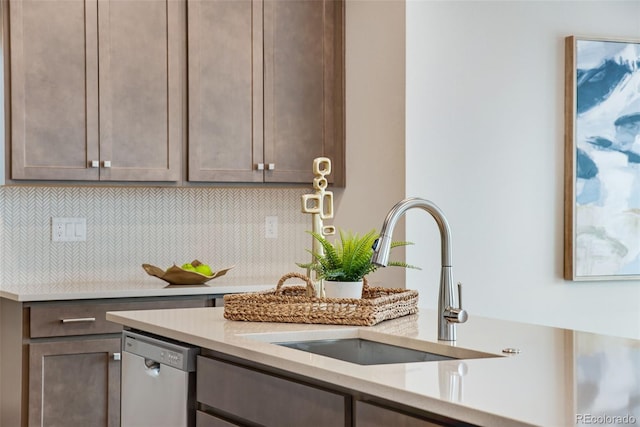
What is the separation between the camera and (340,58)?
427 centimetres

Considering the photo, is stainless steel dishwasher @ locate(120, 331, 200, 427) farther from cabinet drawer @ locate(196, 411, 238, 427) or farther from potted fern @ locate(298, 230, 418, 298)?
potted fern @ locate(298, 230, 418, 298)

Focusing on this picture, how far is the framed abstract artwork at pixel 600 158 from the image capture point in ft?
13.3

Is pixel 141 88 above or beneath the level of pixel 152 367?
above

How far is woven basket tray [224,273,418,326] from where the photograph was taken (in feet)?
7.71

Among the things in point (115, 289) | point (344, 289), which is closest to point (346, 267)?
point (344, 289)

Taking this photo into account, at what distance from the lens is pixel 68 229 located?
403cm

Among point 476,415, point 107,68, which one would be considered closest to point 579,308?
point 107,68

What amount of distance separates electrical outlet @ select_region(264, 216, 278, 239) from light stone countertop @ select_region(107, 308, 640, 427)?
189cm

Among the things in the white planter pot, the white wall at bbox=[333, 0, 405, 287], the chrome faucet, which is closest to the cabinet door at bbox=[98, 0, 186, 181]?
the white wall at bbox=[333, 0, 405, 287]

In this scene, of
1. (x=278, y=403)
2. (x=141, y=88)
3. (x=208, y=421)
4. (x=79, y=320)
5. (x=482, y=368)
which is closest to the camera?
(x=482, y=368)

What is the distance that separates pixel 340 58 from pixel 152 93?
95cm

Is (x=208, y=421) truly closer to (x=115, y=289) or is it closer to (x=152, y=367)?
(x=152, y=367)

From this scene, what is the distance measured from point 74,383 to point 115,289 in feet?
1.31

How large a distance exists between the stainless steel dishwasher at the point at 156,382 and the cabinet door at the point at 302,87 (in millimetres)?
1718
